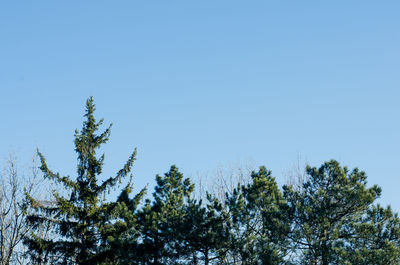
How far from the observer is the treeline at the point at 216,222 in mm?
14164

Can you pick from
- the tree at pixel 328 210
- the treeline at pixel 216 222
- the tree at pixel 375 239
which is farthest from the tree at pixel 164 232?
the tree at pixel 375 239

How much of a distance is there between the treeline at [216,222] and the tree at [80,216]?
0.14 ft

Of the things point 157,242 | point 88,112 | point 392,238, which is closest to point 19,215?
point 88,112

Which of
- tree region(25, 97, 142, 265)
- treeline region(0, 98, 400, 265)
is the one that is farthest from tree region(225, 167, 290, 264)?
tree region(25, 97, 142, 265)

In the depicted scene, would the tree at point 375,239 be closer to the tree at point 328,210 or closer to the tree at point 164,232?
the tree at point 328,210

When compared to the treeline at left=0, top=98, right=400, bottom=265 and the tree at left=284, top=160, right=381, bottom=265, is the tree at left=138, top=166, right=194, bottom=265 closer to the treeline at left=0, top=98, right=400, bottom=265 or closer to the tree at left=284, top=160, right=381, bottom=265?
the treeline at left=0, top=98, right=400, bottom=265

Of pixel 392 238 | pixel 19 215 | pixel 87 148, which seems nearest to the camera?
pixel 392 238

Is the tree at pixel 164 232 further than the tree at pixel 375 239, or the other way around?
the tree at pixel 164 232

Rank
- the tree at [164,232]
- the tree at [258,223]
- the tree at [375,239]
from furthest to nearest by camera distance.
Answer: the tree at [164,232] < the tree at [258,223] < the tree at [375,239]

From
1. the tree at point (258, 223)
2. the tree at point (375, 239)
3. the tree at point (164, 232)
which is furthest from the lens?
the tree at point (164, 232)

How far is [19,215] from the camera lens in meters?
22.2

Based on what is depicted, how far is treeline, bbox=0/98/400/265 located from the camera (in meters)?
14.2

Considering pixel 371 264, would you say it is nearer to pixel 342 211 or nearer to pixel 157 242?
pixel 342 211

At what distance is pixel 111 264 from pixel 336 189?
988 centimetres
